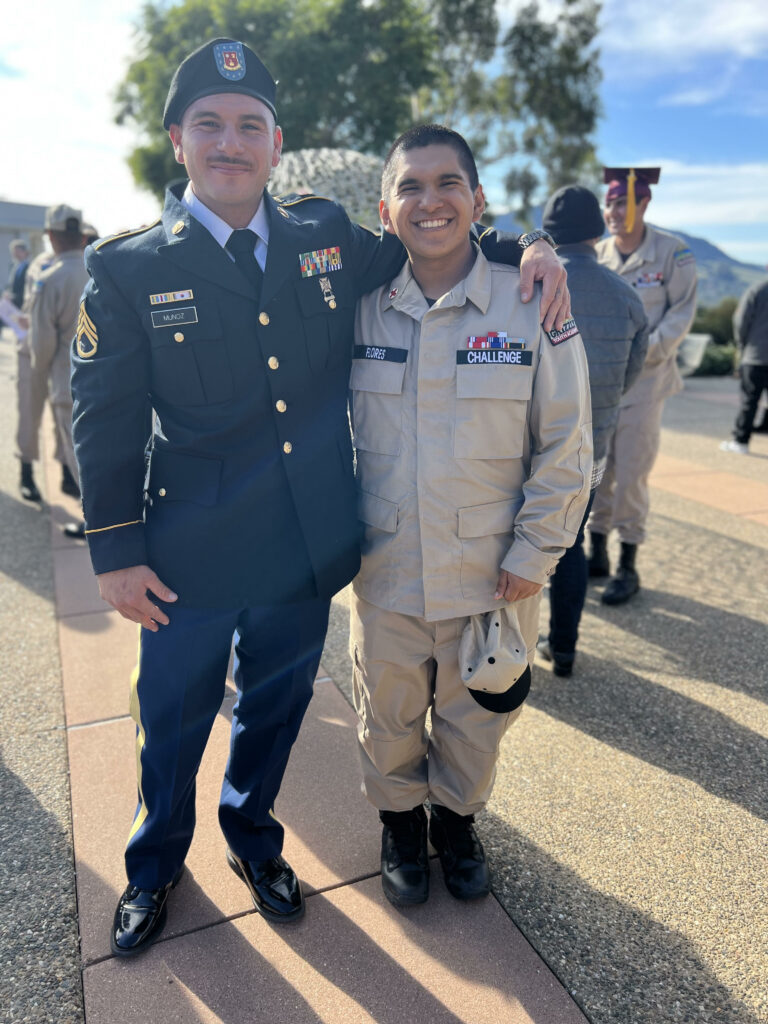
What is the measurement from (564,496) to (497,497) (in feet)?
0.58

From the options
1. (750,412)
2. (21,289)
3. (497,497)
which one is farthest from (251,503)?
(21,289)

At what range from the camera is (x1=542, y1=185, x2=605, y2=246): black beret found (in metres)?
3.09

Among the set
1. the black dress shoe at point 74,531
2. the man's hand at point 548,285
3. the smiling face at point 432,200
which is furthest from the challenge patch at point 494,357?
the black dress shoe at point 74,531

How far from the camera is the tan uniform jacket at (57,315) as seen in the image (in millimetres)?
4812

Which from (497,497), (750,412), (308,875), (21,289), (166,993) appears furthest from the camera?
(21,289)

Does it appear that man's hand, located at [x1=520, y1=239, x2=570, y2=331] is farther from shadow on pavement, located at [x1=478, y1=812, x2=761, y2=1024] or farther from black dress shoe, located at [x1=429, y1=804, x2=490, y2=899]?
shadow on pavement, located at [x1=478, y1=812, x2=761, y2=1024]

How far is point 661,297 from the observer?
168 inches

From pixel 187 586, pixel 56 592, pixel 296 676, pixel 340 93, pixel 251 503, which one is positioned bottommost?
pixel 56 592

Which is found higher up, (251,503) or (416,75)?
(416,75)

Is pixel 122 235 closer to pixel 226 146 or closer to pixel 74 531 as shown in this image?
pixel 226 146

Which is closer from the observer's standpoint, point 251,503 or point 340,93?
point 251,503

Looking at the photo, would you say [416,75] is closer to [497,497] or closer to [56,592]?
[56,592]

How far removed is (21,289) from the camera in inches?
339

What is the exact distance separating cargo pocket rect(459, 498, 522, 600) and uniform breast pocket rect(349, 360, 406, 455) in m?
0.28
